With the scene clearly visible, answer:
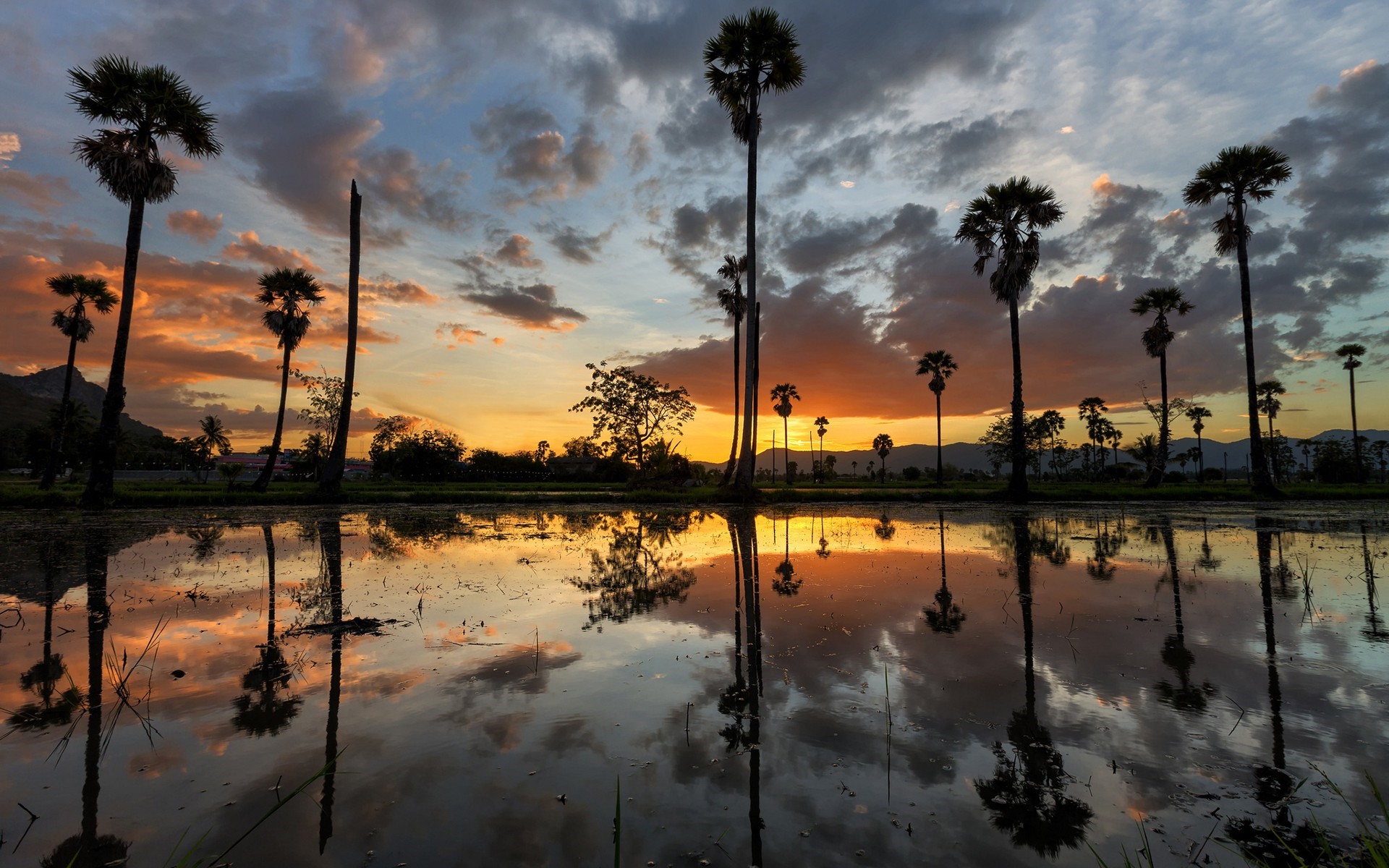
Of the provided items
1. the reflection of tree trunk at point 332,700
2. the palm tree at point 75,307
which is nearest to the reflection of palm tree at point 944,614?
the reflection of tree trunk at point 332,700

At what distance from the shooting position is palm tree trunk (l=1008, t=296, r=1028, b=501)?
30938 millimetres

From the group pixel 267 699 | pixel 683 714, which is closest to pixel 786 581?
pixel 683 714

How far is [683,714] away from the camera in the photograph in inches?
180

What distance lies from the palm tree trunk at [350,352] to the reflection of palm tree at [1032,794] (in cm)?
3230

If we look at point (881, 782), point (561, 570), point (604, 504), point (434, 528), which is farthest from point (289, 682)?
point (604, 504)

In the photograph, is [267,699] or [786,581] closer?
[267,699]

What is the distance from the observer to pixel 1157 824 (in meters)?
3.05

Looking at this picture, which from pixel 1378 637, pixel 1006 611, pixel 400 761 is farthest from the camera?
pixel 1006 611

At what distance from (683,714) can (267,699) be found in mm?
3448

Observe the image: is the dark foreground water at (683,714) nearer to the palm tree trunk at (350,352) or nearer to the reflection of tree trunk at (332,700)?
the reflection of tree trunk at (332,700)

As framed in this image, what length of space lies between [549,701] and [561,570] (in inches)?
255

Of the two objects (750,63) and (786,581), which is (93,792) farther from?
(750,63)

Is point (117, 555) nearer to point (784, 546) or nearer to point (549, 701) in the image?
point (549, 701)

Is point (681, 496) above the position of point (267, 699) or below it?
above
